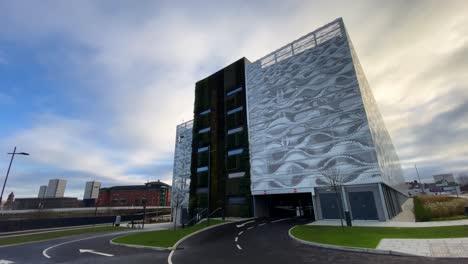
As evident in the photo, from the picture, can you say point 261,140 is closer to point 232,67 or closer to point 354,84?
point 354,84

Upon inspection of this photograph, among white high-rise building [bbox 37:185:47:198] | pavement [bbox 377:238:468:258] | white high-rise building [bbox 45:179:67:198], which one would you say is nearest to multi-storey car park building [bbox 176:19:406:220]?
pavement [bbox 377:238:468:258]

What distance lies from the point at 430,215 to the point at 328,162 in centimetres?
1046

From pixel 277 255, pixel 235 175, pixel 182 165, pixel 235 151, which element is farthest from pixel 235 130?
pixel 277 255

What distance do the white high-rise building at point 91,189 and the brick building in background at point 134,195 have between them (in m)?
13.6

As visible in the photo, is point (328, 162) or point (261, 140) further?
point (261, 140)

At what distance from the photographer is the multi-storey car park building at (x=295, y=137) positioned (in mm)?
24875

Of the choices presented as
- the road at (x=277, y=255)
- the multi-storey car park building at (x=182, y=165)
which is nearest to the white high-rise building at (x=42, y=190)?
the multi-storey car park building at (x=182, y=165)

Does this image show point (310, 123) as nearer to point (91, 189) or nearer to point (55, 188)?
point (91, 189)

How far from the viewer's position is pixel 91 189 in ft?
413

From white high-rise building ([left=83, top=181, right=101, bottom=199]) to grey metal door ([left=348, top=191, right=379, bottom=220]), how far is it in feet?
458

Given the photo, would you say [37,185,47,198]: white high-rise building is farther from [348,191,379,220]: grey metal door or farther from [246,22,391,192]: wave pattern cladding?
[348,191,379,220]: grey metal door

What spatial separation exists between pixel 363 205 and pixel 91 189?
147627 mm

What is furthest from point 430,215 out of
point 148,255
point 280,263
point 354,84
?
point 148,255

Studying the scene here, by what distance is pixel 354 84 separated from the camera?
2670 centimetres
